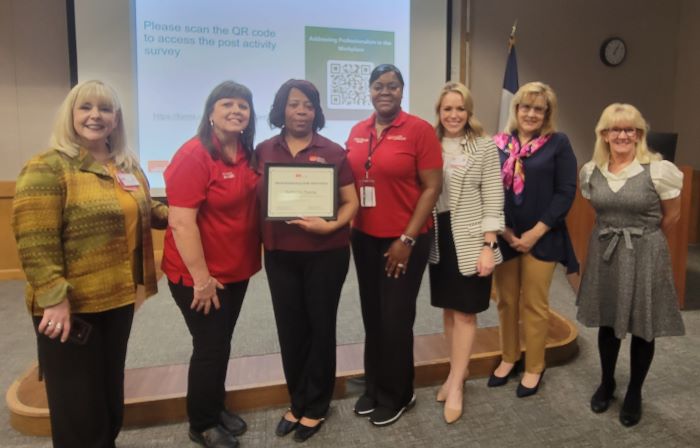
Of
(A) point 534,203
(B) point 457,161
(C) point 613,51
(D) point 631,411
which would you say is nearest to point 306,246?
(B) point 457,161

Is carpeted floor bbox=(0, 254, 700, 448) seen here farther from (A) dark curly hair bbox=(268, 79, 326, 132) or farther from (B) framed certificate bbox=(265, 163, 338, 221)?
(A) dark curly hair bbox=(268, 79, 326, 132)

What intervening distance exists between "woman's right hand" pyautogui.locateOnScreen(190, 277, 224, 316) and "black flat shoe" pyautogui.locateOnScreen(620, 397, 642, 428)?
176cm

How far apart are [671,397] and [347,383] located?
152 centimetres

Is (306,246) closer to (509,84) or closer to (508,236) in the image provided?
(508,236)

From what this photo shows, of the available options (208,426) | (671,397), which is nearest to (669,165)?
(671,397)

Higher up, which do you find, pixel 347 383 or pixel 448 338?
pixel 448 338

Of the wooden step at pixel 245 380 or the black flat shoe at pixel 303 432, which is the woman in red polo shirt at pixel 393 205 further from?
the wooden step at pixel 245 380

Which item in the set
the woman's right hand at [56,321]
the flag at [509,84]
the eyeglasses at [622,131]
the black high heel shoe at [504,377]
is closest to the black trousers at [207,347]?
the woman's right hand at [56,321]

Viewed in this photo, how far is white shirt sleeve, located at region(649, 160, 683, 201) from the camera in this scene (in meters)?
1.91

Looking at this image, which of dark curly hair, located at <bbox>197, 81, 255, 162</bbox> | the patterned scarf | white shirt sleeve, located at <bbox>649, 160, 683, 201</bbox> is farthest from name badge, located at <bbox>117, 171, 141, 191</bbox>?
white shirt sleeve, located at <bbox>649, 160, 683, 201</bbox>

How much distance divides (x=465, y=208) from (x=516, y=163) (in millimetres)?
385

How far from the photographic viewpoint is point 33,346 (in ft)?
9.72

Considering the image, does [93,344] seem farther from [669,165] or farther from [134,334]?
[669,165]

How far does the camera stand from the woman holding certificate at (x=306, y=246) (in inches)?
68.3
